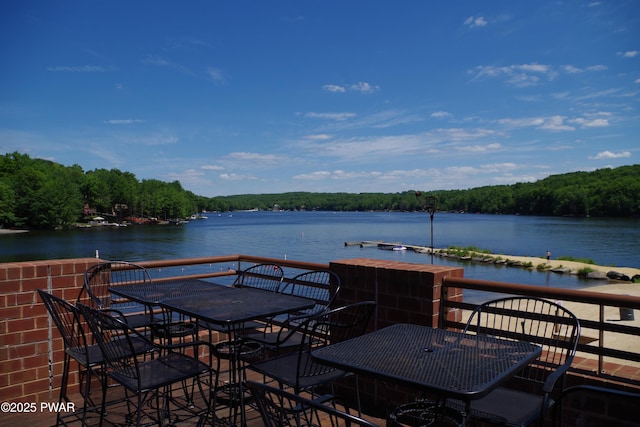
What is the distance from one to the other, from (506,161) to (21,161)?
3986 inches

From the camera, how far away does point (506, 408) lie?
2.08 meters

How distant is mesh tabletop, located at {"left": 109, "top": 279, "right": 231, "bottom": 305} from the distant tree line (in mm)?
39840

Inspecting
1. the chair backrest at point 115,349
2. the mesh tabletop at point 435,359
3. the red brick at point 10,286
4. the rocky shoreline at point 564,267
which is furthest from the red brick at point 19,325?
the rocky shoreline at point 564,267

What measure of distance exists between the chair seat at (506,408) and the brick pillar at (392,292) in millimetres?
911

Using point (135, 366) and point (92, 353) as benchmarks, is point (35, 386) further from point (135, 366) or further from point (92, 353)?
point (135, 366)

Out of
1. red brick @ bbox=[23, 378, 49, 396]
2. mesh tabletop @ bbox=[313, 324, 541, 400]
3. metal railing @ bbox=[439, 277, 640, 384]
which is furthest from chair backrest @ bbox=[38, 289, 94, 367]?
metal railing @ bbox=[439, 277, 640, 384]

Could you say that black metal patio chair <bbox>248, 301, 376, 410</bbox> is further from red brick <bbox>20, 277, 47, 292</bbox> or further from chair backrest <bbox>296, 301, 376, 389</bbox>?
red brick <bbox>20, 277, 47, 292</bbox>

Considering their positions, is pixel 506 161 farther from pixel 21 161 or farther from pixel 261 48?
pixel 21 161

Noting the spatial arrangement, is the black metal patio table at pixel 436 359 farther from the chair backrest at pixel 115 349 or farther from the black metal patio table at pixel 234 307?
the chair backrest at pixel 115 349

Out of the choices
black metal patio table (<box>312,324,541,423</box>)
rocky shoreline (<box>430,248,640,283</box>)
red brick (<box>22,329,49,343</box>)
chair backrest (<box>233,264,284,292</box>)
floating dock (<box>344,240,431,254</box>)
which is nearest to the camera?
black metal patio table (<box>312,324,541,423</box>)

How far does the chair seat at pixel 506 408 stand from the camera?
6.44 ft

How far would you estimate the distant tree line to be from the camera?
7475cm

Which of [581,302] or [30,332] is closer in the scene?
[581,302]

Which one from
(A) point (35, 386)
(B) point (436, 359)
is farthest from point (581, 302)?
(A) point (35, 386)
